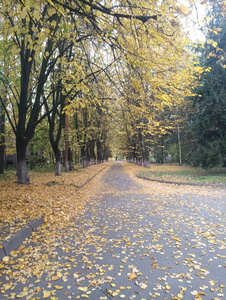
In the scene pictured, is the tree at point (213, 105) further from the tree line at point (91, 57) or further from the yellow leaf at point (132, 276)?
the yellow leaf at point (132, 276)

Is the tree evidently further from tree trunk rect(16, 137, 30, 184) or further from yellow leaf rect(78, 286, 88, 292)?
yellow leaf rect(78, 286, 88, 292)

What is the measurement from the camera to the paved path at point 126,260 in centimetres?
270

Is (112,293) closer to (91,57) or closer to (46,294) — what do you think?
(46,294)

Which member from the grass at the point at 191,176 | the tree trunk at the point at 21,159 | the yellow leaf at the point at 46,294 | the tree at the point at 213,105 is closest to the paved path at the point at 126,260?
the yellow leaf at the point at 46,294

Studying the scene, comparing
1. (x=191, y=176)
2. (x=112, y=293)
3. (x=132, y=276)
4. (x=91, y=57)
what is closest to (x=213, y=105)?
(x=191, y=176)

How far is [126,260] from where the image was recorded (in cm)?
352

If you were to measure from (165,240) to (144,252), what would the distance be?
72cm

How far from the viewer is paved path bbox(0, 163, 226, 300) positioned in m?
2.70

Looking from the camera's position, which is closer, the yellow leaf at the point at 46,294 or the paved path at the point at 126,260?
the yellow leaf at the point at 46,294

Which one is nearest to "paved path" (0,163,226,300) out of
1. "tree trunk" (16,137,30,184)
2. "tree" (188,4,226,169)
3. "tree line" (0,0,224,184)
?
"tree line" (0,0,224,184)

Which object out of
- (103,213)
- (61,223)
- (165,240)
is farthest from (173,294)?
(103,213)

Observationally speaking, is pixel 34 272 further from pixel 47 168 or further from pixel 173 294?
pixel 47 168

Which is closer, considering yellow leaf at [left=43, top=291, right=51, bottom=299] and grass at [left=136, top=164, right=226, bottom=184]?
yellow leaf at [left=43, top=291, right=51, bottom=299]

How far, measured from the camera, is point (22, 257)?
3.70 meters
